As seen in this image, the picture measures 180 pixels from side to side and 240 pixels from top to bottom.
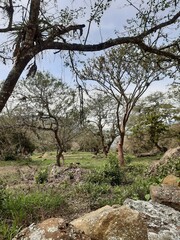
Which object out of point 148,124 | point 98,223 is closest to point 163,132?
point 148,124

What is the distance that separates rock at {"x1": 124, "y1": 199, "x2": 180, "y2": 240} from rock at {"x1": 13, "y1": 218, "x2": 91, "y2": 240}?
1.77m

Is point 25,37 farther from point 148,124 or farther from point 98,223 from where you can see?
point 148,124

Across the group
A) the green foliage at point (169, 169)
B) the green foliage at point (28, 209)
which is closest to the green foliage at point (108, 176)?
the green foliage at point (169, 169)

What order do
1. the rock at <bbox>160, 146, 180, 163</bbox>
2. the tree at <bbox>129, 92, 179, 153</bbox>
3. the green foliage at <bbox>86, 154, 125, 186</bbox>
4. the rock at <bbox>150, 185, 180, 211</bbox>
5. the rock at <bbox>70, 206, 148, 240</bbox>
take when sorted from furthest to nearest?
the tree at <bbox>129, 92, 179, 153</bbox> < the rock at <bbox>160, 146, 180, 163</bbox> < the green foliage at <bbox>86, 154, 125, 186</bbox> < the rock at <bbox>150, 185, 180, 211</bbox> < the rock at <bbox>70, 206, 148, 240</bbox>

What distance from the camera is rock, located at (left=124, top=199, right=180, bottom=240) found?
4.47 metres

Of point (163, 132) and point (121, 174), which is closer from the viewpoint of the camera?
point (121, 174)

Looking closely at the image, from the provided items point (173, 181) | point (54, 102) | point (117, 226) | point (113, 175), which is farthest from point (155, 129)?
point (117, 226)

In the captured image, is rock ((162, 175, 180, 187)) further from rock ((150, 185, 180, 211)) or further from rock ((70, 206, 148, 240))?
rock ((70, 206, 148, 240))

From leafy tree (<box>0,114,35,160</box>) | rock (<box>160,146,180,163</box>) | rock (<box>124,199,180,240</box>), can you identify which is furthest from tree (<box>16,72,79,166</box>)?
rock (<box>124,199,180,240</box>)

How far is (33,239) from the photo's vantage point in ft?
9.30

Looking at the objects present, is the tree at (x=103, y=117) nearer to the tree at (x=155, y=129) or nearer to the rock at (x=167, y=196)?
the tree at (x=155, y=129)

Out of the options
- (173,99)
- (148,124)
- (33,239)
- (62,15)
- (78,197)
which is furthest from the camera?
(173,99)

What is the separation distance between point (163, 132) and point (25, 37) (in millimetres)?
23451

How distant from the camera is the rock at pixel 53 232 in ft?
9.10
